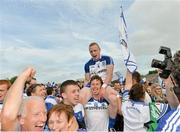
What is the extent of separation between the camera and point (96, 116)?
582 centimetres

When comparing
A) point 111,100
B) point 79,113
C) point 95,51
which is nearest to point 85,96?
point 111,100

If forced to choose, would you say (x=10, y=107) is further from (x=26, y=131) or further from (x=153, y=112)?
→ (x=153, y=112)

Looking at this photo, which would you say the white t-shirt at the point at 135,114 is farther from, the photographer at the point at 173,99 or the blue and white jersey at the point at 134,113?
the photographer at the point at 173,99

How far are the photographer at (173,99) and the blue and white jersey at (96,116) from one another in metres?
3.18

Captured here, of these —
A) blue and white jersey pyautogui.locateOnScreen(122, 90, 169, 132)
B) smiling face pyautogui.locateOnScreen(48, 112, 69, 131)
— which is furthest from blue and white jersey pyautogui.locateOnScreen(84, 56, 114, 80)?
smiling face pyautogui.locateOnScreen(48, 112, 69, 131)

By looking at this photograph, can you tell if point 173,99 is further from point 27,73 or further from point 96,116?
point 96,116

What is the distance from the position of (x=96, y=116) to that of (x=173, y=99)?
10.7ft

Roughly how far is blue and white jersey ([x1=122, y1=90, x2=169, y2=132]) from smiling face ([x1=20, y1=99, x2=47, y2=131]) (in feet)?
8.50

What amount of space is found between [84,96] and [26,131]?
3.01 meters

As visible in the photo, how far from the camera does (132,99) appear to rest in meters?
5.67

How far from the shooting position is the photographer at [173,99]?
2.41 metres

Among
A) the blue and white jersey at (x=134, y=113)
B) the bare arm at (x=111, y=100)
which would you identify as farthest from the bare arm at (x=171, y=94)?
the bare arm at (x=111, y=100)

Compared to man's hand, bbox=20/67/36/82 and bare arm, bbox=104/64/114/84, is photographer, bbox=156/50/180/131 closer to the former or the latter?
man's hand, bbox=20/67/36/82

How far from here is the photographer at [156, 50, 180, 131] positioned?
7.91 feet
